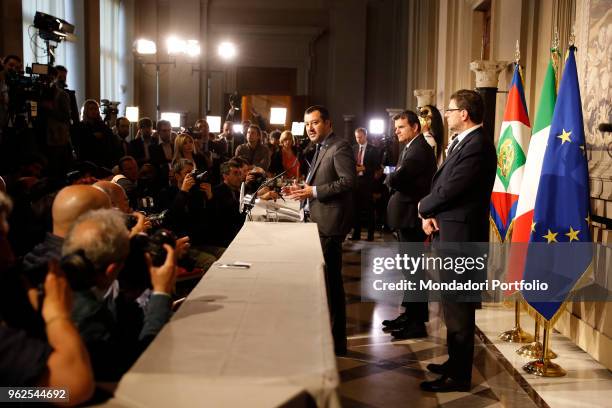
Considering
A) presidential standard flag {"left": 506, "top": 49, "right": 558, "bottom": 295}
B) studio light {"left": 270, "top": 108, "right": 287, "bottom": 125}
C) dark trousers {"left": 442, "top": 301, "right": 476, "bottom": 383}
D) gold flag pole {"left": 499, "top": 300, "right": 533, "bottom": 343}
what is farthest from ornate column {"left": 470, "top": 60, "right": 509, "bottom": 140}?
Result: studio light {"left": 270, "top": 108, "right": 287, "bottom": 125}

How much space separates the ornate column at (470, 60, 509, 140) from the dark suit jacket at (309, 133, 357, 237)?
2.18m

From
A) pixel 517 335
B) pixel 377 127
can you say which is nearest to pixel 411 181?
pixel 517 335

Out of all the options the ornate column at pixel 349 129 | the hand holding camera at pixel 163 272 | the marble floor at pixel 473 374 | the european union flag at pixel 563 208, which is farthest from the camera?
the ornate column at pixel 349 129

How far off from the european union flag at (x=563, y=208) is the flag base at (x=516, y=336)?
1.84ft

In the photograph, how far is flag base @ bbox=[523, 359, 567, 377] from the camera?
4109 millimetres

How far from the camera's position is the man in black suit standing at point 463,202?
12.3 feet

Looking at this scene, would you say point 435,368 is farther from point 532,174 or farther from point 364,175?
point 364,175

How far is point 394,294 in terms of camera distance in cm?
660

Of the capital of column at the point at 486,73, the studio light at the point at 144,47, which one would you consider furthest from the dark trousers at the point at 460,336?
the studio light at the point at 144,47

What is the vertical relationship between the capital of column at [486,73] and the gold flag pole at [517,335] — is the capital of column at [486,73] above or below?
above

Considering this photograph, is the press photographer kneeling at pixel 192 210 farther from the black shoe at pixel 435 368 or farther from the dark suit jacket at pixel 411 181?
the black shoe at pixel 435 368

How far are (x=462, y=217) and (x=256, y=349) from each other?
223cm

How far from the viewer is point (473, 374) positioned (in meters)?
4.17

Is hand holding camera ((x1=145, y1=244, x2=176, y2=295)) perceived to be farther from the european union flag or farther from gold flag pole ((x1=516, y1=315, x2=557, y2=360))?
gold flag pole ((x1=516, y1=315, x2=557, y2=360))
